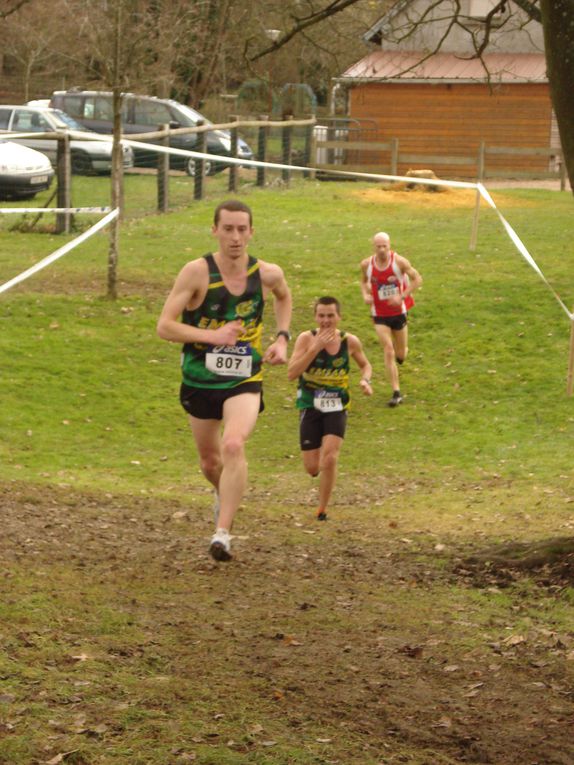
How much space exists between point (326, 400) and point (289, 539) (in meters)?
1.38

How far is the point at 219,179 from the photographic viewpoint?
98.4 feet

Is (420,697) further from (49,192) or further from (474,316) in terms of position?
(49,192)

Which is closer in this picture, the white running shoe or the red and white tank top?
the white running shoe

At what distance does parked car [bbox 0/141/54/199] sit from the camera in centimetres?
2358

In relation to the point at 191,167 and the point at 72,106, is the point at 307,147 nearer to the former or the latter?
the point at 191,167

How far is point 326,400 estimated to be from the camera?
973 cm

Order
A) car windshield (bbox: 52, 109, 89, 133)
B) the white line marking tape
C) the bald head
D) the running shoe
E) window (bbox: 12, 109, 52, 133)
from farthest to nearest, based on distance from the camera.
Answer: car windshield (bbox: 52, 109, 89, 133) → window (bbox: 12, 109, 52, 133) → the running shoe → the bald head → the white line marking tape

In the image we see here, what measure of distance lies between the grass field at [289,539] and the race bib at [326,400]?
0.88m

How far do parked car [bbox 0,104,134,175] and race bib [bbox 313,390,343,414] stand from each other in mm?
17479

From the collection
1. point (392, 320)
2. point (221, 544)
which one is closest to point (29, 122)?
point (392, 320)

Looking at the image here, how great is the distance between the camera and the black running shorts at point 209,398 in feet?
23.3

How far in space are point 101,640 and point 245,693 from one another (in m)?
0.82

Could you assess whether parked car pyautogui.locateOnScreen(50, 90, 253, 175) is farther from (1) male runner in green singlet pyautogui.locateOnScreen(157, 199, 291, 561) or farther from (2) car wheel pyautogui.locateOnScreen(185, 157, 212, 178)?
(1) male runner in green singlet pyautogui.locateOnScreen(157, 199, 291, 561)

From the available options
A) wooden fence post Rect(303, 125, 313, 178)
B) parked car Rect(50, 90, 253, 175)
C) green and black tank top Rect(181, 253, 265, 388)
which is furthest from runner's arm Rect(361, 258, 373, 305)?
wooden fence post Rect(303, 125, 313, 178)
